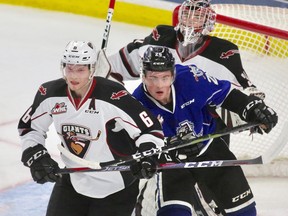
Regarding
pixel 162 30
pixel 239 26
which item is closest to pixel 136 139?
pixel 162 30

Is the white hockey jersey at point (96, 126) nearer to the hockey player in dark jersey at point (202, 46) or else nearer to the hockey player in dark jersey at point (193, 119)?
the hockey player in dark jersey at point (193, 119)

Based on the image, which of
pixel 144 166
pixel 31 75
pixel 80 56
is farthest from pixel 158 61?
pixel 31 75

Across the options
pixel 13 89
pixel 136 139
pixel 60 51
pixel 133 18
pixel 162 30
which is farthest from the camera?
pixel 133 18

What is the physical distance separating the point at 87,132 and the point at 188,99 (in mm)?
489

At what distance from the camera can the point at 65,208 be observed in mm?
3166

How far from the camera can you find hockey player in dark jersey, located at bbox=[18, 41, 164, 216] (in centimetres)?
310

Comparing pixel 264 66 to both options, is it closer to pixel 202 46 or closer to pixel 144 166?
pixel 202 46

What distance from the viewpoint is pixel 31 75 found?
618 centimetres

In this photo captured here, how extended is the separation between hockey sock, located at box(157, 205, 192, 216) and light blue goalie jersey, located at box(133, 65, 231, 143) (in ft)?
0.97

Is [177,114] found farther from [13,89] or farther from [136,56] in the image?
[13,89]

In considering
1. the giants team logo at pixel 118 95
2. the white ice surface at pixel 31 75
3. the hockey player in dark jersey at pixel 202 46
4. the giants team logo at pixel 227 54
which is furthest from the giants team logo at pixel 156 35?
the white ice surface at pixel 31 75

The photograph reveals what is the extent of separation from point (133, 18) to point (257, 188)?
3.09 metres

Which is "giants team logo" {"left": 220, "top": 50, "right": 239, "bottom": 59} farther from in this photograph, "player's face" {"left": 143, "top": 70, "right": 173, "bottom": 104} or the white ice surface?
the white ice surface

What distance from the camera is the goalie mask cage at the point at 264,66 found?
15.4 ft
